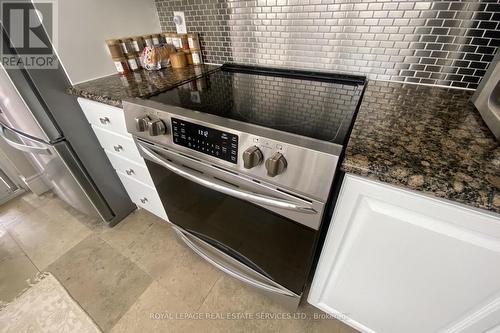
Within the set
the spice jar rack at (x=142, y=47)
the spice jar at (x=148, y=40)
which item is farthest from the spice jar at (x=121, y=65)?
the spice jar at (x=148, y=40)

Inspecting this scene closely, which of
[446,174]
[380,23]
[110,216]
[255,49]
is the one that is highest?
[380,23]

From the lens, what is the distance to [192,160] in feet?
2.33

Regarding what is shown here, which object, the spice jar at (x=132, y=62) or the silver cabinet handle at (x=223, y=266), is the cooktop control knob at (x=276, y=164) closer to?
the silver cabinet handle at (x=223, y=266)

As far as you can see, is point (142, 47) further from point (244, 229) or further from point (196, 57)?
point (244, 229)

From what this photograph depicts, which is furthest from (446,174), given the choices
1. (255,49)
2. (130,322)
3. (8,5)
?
(8,5)

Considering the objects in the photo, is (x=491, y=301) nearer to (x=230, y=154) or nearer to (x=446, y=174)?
(x=446, y=174)

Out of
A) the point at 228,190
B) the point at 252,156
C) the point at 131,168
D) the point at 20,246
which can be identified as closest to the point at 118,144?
the point at 131,168

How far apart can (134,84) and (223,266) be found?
3.13ft

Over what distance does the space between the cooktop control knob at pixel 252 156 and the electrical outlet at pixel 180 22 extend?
3.61ft

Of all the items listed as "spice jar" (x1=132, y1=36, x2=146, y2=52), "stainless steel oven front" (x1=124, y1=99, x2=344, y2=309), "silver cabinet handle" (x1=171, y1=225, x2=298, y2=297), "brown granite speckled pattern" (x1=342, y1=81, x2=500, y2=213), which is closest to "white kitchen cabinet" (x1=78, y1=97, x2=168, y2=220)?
"stainless steel oven front" (x1=124, y1=99, x2=344, y2=309)

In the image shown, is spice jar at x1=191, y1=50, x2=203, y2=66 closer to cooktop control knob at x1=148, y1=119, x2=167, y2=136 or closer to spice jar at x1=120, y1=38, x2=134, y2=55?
spice jar at x1=120, y1=38, x2=134, y2=55

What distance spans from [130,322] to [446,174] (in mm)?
1356

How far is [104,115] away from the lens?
1007 mm

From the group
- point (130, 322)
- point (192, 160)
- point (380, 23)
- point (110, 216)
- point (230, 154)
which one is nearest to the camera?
point (230, 154)
